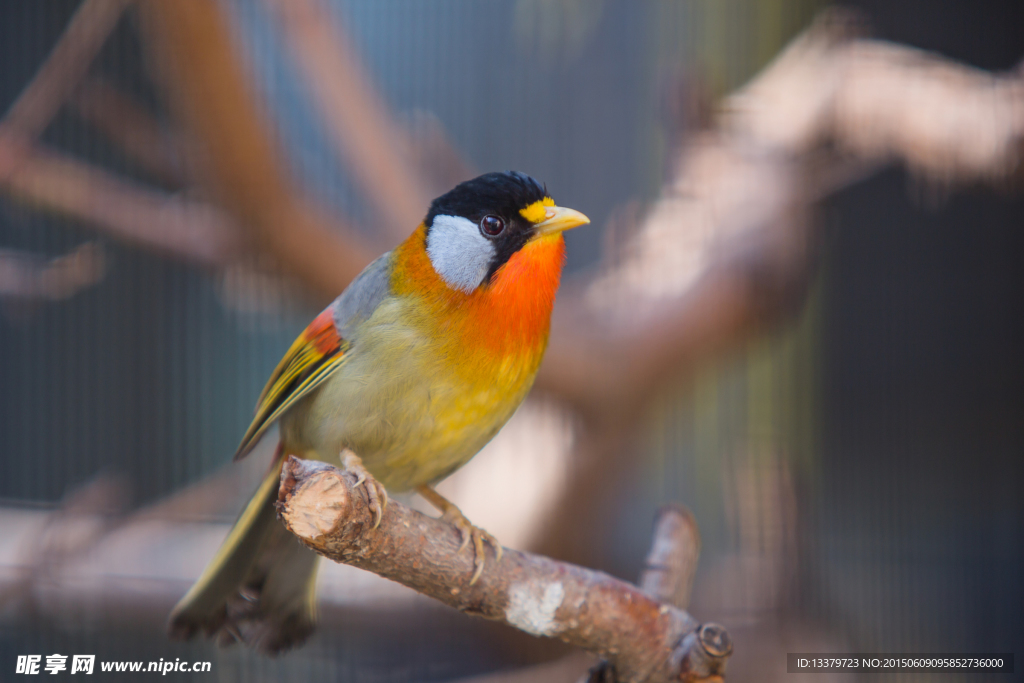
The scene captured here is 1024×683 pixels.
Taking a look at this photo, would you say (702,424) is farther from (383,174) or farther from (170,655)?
(170,655)

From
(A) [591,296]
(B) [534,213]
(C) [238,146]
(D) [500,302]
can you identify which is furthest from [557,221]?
(A) [591,296]

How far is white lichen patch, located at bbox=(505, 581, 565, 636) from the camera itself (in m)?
1.24

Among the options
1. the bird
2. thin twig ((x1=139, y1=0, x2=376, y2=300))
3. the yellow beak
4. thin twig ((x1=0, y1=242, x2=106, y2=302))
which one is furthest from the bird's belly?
thin twig ((x1=0, y1=242, x2=106, y2=302))

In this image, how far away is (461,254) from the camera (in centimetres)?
120

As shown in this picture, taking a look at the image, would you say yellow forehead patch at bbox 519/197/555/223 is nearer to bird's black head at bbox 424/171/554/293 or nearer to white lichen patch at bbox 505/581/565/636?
bird's black head at bbox 424/171/554/293

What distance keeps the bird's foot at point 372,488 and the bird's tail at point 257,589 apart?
Answer: 20cm

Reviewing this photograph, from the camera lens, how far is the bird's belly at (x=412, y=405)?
3.78 ft

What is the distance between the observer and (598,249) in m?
2.82

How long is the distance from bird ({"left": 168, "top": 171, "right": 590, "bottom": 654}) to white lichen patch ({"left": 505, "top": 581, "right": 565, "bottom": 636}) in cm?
8

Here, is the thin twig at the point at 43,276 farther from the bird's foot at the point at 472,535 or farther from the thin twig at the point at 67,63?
the bird's foot at the point at 472,535

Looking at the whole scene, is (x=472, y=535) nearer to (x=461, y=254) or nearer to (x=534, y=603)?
(x=534, y=603)

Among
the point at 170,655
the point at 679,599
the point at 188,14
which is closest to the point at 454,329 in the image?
the point at 679,599

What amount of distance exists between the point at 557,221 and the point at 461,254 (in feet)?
0.55

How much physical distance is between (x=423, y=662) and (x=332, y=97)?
73.2 inches
